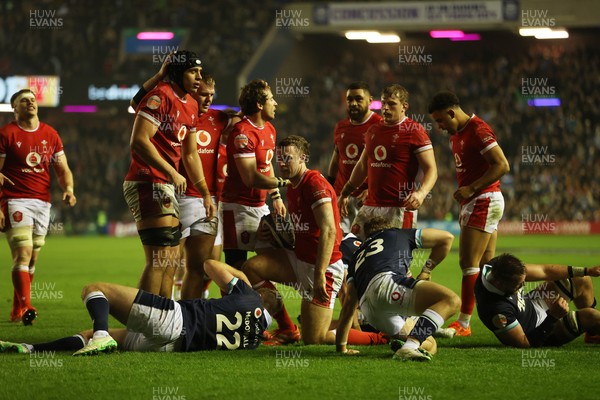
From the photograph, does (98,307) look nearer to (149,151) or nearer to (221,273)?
(221,273)

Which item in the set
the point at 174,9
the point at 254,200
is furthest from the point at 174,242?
the point at 174,9

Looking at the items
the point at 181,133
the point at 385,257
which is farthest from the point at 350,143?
the point at 385,257

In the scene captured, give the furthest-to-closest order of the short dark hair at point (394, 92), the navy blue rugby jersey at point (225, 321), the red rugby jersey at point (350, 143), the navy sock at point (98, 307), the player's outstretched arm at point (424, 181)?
the red rugby jersey at point (350, 143)
the short dark hair at point (394, 92)
the player's outstretched arm at point (424, 181)
the navy blue rugby jersey at point (225, 321)
the navy sock at point (98, 307)

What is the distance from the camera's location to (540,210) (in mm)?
31891

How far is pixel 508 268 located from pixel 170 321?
2.81m

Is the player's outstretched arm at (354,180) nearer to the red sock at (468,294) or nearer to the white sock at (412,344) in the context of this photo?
the red sock at (468,294)

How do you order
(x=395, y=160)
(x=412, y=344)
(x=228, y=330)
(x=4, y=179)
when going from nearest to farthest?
1. (x=412, y=344)
2. (x=228, y=330)
3. (x=395, y=160)
4. (x=4, y=179)

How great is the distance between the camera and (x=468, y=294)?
9672 millimetres

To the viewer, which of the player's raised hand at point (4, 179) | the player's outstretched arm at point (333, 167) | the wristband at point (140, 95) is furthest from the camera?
the player's outstretched arm at point (333, 167)

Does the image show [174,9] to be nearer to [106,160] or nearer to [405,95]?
[106,160]

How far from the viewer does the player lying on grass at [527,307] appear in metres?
7.69

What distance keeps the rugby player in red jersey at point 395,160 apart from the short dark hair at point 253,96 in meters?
1.31

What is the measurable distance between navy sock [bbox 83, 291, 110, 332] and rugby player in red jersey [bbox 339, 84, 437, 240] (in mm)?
3704

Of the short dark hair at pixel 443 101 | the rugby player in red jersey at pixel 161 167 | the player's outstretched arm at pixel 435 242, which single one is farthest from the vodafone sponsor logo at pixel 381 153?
the rugby player in red jersey at pixel 161 167
